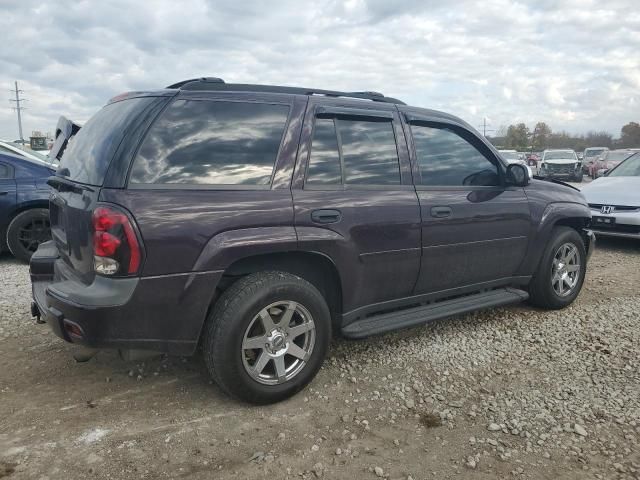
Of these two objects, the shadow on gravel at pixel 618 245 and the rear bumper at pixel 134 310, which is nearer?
the rear bumper at pixel 134 310

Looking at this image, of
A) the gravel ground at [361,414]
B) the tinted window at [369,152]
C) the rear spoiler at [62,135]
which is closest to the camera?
the gravel ground at [361,414]

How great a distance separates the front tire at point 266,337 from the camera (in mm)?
2852

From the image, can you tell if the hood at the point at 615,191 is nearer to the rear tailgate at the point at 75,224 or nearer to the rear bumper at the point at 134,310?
the rear bumper at the point at 134,310

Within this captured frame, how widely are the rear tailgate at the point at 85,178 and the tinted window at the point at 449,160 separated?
1909 mm

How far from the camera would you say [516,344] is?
13.2ft

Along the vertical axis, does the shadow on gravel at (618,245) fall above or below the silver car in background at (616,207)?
below

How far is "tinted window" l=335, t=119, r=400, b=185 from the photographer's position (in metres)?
3.41

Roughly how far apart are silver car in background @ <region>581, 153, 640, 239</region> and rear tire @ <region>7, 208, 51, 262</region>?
7208 mm

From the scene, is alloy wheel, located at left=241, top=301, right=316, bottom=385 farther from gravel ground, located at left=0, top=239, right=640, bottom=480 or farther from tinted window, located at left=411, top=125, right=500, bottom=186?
tinted window, located at left=411, top=125, right=500, bottom=186

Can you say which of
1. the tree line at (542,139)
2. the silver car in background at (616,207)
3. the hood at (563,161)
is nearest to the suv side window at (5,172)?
the silver car in background at (616,207)

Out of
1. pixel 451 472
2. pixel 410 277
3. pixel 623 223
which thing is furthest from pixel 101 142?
pixel 623 223

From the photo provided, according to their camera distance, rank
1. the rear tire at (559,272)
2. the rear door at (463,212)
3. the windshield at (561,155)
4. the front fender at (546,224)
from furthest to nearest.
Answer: the windshield at (561,155), the rear tire at (559,272), the front fender at (546,224), the rear door at (463,212)

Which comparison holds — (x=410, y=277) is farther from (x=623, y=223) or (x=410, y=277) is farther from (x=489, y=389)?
(x=623, y=223)

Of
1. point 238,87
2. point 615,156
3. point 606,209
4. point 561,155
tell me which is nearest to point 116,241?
point 238,87
